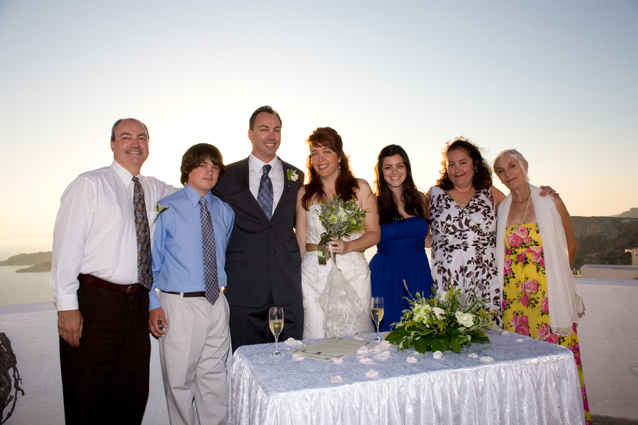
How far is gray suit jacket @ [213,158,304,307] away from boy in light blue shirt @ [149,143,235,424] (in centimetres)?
16

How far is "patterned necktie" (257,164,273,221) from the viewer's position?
332 cm

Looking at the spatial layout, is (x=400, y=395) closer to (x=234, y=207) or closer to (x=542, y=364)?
(x=542, y=364)

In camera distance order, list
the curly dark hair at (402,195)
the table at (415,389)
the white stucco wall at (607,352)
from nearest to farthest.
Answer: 1. the table at (415,389)
2. the white stucco wall at (607,352)
3. the curly dark hair at (402,195)

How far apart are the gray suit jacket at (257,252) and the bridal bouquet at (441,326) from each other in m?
1.24

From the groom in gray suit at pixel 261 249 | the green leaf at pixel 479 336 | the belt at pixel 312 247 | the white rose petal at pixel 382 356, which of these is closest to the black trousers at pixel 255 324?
the groom in gray suit at pixel 261 249

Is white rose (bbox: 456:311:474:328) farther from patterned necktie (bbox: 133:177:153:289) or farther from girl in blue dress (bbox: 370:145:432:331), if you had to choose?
patterned necktie (bbox: 133:177:153:289)

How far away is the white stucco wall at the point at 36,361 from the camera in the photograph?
3.08 metres

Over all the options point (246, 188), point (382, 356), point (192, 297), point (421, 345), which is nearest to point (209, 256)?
point (192, 297)

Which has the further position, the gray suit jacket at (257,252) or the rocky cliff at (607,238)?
the rocky cliff at (607,238)

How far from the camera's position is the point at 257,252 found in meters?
3.23

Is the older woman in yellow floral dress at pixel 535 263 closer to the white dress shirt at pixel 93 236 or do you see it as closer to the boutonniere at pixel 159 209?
the boutonniere at pixel 159 209

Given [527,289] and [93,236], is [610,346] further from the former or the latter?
[93,236]

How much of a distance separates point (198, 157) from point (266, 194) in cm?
65

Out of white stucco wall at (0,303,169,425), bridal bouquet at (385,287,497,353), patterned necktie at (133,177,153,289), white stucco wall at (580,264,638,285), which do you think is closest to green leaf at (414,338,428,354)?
bridal bouquet at (385,287,497,353)
